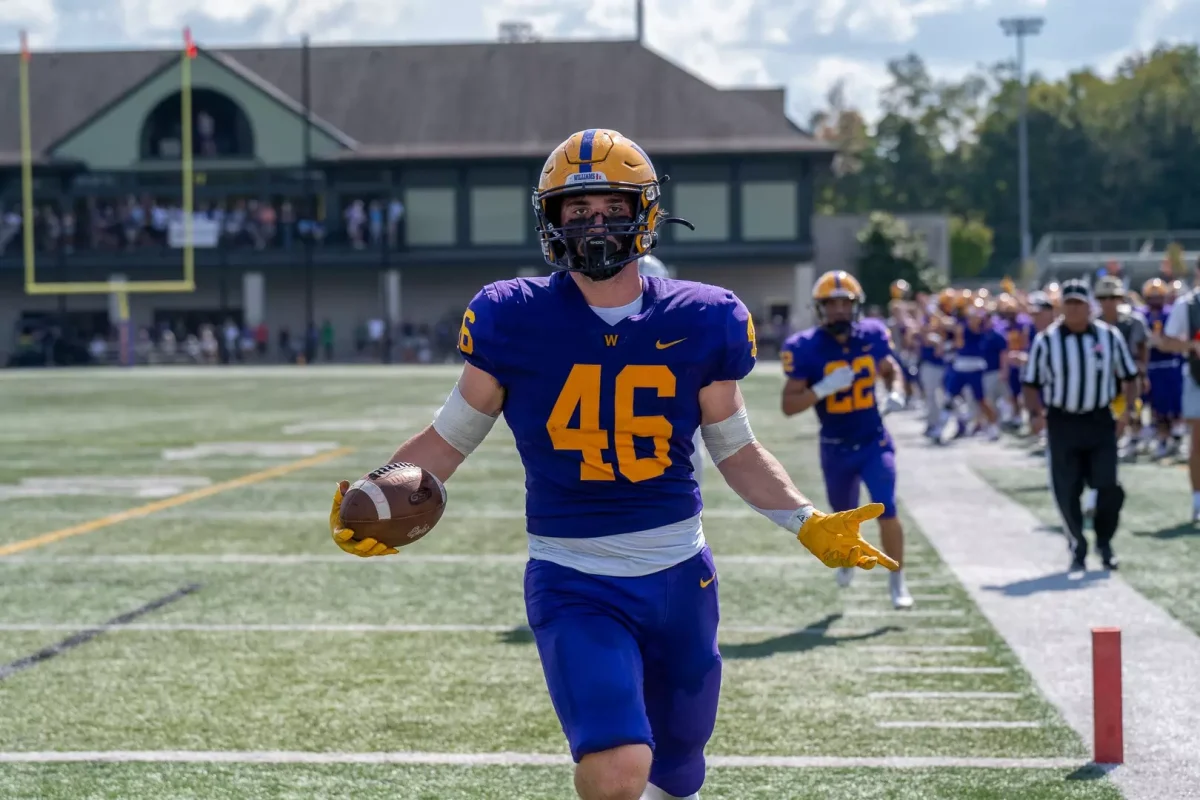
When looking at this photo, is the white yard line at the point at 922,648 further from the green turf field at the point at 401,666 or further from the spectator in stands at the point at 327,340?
the spectator in stands at the point at 327,340

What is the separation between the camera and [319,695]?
6512 millimetres

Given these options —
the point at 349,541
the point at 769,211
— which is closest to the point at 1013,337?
the point at 349,541

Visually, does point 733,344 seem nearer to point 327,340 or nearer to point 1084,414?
point 1084,414

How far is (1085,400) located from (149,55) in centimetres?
5199

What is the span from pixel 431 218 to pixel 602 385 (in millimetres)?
46907

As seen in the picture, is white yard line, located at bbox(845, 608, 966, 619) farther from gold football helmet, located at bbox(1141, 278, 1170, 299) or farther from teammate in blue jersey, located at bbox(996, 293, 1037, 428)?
teammate in blue jersey, located at bbox(996, 293, 1037, 428)

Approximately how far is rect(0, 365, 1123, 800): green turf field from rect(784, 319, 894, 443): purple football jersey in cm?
91

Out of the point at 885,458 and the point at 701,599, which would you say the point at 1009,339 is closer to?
the point at 885,458

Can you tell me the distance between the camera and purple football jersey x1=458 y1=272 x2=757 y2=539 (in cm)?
383

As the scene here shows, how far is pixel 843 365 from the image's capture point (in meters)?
8.49

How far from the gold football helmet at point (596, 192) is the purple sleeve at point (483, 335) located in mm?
186

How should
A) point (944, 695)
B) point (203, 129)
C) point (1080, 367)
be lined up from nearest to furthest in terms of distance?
point (944, 695), point (1080, 367), point (203, 129)

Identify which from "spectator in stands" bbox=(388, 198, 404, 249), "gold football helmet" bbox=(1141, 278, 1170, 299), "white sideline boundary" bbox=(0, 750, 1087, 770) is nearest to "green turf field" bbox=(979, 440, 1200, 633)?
"gold football helmet" bbox=(1141, 278, 1170, 299)

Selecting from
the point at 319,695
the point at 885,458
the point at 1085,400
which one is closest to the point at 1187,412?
the point at 1085,400
